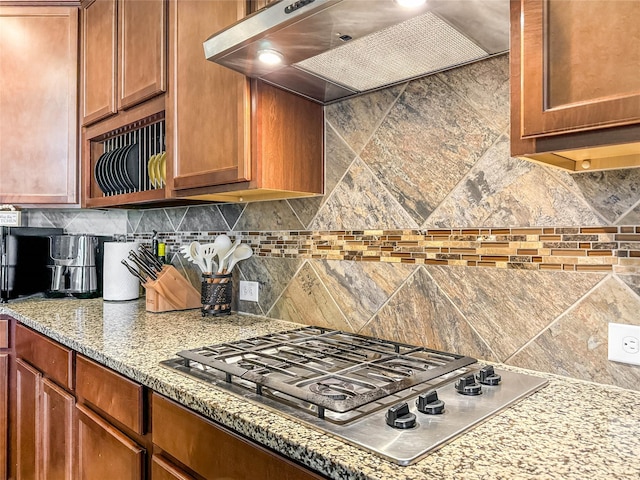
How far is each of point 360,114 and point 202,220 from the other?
102 cm

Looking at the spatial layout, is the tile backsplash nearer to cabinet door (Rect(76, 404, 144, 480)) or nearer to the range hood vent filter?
the range hood vent filter

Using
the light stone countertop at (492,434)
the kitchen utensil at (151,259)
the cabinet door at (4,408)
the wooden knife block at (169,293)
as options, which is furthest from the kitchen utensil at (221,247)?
the cabinet door at (4,408)

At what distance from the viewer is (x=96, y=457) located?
1406 millimetres

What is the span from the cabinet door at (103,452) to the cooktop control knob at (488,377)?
0.85 m

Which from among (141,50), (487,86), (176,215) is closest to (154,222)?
(176,215)

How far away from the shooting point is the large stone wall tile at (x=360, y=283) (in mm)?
1502

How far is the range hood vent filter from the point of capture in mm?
1118

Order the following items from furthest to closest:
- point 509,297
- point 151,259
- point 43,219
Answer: point 43,219 → point 151,259 → point 509,297

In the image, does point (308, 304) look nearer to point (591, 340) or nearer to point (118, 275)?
point (591, 340)

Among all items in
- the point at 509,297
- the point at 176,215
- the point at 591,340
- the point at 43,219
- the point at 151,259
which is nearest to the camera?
the point at 591,340

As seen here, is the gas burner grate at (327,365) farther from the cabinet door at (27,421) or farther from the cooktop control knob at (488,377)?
the cabinet door at (27,421)

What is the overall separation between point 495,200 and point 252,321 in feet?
3.34

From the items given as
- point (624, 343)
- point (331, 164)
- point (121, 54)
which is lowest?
point (624, 343)

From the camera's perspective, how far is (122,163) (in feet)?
7.56
